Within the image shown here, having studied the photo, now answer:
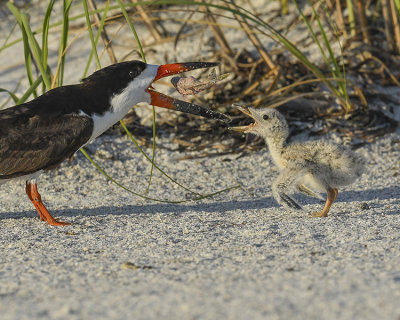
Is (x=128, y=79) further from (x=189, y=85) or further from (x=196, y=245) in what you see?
(x=196, y=245)

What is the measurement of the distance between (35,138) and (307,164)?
5.95ft

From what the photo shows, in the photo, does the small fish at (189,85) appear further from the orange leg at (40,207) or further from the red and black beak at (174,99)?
the orange leg at (40,207)

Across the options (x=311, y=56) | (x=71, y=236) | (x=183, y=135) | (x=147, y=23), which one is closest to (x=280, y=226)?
(x=71, y=236)

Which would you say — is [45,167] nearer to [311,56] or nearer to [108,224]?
[108,224]

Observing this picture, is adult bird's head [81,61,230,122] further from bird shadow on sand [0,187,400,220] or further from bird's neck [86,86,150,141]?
bird shadow on sand [0,187,400,220]

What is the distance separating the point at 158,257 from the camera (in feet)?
12.1

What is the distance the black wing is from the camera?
4551 millimetres

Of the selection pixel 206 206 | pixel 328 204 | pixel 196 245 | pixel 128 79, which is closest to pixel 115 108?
pixel 128 79

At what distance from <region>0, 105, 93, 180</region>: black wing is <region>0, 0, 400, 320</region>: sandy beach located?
424 millimetres

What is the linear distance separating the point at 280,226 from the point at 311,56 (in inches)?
134

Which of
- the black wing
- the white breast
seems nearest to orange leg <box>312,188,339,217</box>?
the white breast

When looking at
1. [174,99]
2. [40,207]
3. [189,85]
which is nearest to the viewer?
[40,207]

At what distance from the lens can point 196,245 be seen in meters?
3.93

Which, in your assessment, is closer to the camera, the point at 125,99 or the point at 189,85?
the point at 125,99
